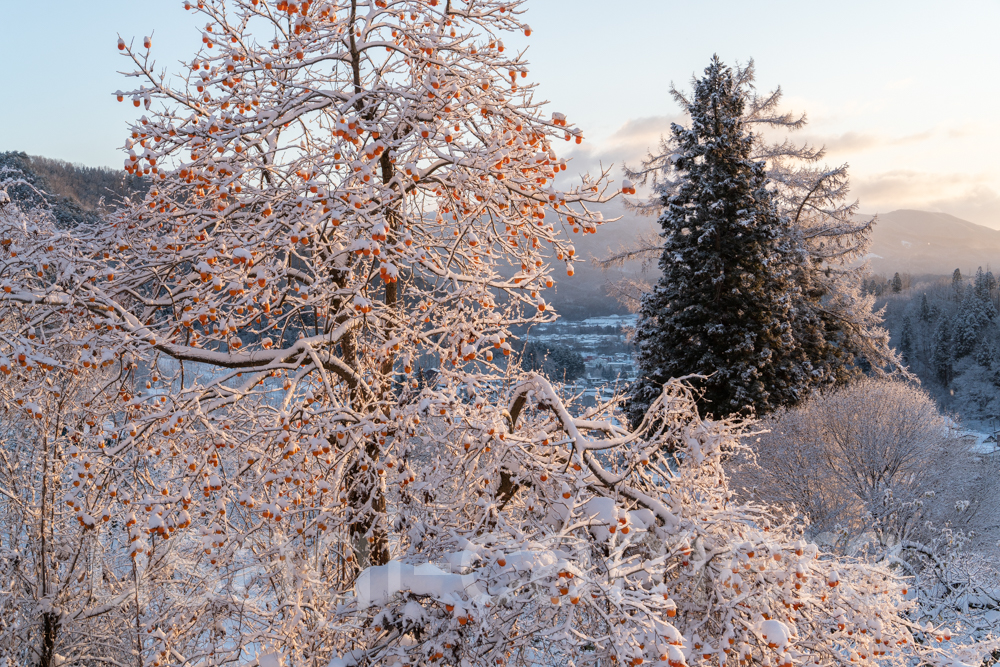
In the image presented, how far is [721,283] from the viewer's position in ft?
58.2

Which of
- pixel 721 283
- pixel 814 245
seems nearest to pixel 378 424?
pixel 721 283

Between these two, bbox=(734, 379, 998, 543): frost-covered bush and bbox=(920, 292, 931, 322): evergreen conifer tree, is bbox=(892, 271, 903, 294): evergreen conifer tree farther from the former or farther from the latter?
bbox=(734, 379, 998, 543): frost-covered bush

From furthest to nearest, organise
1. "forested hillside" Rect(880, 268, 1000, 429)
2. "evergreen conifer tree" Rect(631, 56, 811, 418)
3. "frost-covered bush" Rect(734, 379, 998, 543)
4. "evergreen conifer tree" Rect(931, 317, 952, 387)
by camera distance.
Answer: "evergreen conifer tree" Rect(931, 317, 952, 387) < "forested hillside" Rect(880, 268, 1000, 429) < "evergreen conifer tree" Rect(631, 56, 811, 418) < "frost-covered bush" Rect(734, 379, 998, 543)

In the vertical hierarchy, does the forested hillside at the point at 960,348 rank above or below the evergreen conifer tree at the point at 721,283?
below

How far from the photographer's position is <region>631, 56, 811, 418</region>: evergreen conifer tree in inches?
687

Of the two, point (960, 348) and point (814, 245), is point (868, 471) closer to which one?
point (814, 245)

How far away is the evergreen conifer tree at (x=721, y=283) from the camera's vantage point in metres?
17.5

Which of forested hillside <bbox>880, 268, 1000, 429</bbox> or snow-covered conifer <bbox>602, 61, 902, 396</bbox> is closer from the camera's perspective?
snow-covered conifer <bbox>602, 61, 902, 396</bbox>

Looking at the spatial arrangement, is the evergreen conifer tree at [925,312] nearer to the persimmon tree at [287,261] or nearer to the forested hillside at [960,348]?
the forested hillside at [960,348]

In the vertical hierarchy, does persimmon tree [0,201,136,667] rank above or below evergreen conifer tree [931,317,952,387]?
above

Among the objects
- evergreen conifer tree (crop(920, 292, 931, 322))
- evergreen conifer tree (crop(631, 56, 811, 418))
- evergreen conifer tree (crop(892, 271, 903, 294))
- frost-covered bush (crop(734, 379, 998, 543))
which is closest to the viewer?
frost-covered bush (crop(734, 379, 998, 543))

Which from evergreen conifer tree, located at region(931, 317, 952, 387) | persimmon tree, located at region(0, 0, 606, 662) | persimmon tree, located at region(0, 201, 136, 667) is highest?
persimmon tree, located at region(0, 0, 606, 662)

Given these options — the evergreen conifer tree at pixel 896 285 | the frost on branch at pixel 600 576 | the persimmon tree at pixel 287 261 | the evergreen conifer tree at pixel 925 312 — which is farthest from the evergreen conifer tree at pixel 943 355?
the persimmon tree at pixel 287 261

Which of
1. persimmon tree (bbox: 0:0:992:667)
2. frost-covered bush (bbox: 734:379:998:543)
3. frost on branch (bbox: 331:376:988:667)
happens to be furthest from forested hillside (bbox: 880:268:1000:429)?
persimmon tree (bbox: 0:0:992:667)
